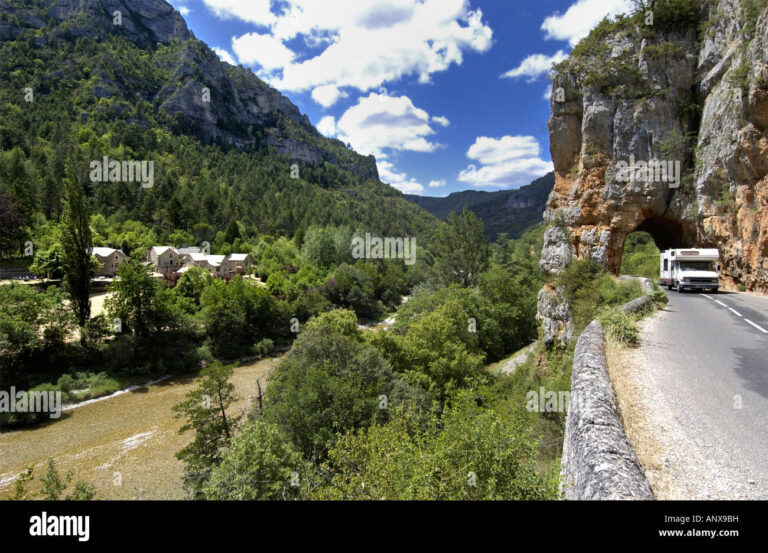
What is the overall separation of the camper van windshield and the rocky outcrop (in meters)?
16.8

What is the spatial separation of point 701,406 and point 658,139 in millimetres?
19083

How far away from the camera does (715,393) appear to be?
6.59 meters

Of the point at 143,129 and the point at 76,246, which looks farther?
the point at 143,129

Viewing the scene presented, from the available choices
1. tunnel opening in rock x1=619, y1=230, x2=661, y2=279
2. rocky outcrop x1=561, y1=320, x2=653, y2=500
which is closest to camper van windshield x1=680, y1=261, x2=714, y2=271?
tunnel opening in rock x1=619, y1=230, x2=661, y2=279

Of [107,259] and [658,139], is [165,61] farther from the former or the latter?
[658,139]

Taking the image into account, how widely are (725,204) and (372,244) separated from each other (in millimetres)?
68796

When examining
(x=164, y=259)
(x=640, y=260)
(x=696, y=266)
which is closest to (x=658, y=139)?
(x=696, y=266)

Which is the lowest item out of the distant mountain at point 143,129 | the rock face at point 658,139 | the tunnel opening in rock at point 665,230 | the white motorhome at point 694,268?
the white motorhome at point 694,268

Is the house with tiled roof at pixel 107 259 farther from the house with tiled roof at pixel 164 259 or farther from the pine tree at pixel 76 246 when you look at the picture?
the pine tree at pixel 76 246

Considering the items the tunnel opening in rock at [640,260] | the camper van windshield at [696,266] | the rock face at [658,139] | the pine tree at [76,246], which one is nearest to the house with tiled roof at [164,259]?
the pine tree at [76,246]

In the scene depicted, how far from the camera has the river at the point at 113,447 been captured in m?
16.2

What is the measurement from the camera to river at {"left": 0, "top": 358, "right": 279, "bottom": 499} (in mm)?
16188

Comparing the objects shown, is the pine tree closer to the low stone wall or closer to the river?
the river
